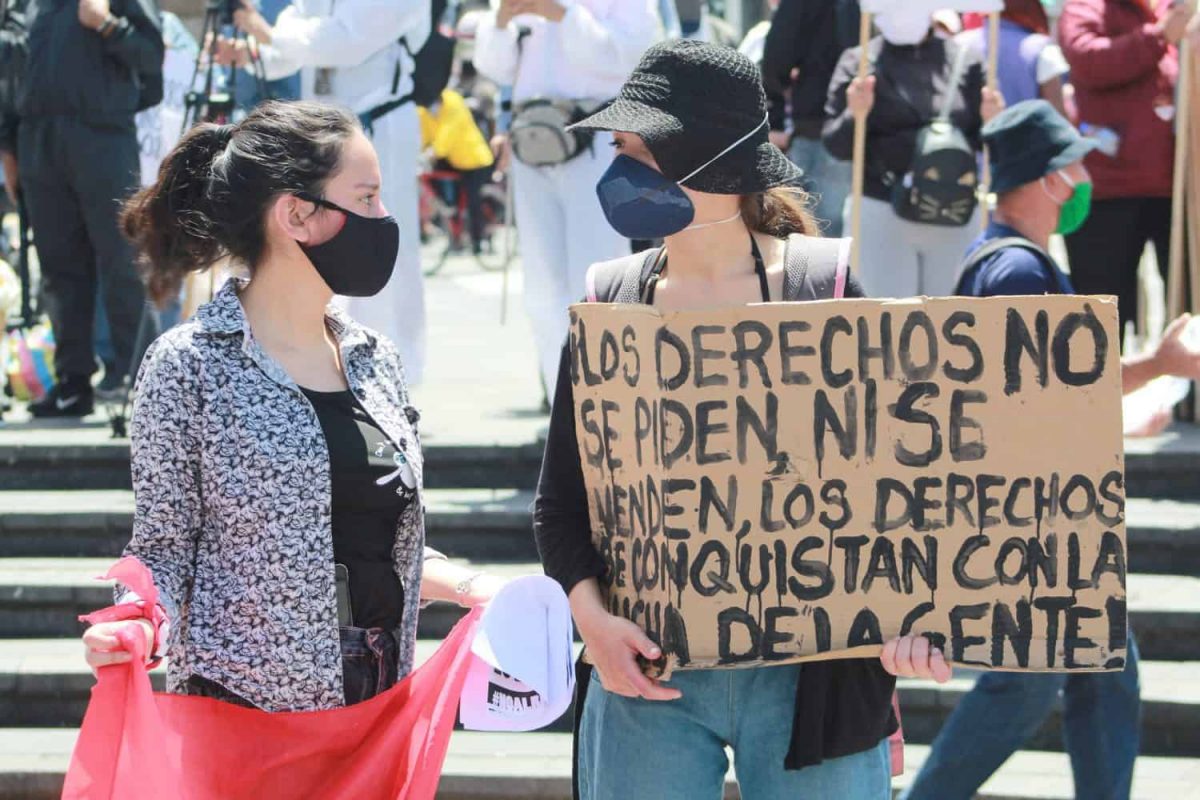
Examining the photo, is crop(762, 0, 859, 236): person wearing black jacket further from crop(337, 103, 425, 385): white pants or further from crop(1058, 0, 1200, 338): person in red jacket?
crop(337, 103, 425, 385): white pants

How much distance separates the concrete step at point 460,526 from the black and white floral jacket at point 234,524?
A: 3.40 metres

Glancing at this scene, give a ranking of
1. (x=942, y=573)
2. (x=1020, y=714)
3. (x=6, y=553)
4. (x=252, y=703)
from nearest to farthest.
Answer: (x=942, y=573) → (x=252, y=703) → (x=1020, y=714) → (x=6, y=553)

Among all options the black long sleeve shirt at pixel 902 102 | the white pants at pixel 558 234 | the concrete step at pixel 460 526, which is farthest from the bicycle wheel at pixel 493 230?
the concrete step at pixel 460 526

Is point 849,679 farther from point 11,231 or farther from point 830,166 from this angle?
point 11,231

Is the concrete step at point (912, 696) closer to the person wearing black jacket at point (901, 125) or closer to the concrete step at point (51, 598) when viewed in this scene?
the concrete step at point (51, 598)

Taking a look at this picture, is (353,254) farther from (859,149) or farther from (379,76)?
(379,76)

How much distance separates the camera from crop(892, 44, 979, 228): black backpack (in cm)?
677

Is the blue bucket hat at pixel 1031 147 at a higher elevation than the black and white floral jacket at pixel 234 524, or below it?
higher

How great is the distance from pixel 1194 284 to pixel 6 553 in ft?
15.5

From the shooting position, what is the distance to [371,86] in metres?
7.51

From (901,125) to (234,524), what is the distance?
14.5 ft

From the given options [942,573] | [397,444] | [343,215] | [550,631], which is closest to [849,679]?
[942,573]

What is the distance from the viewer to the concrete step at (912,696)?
561 centimetres

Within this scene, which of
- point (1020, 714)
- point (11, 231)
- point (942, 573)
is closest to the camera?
point (942, 573)
